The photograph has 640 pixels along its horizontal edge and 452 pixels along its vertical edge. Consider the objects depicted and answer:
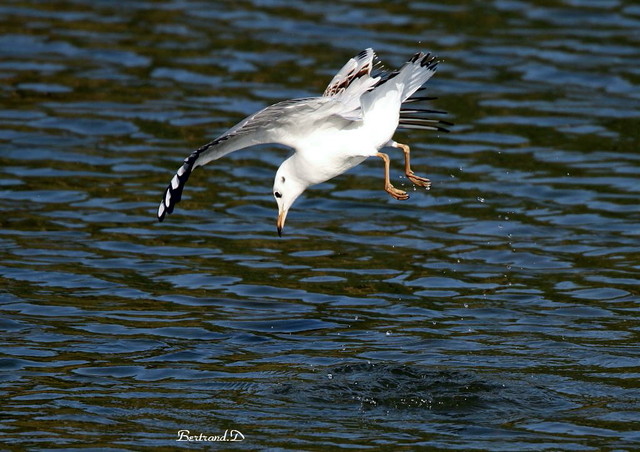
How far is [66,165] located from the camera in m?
13.9

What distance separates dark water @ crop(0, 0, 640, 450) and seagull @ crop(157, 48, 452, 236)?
4.11 feet

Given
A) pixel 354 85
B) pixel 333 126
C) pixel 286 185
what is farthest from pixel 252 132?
pixel 286 185

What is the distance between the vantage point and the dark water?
8.58 m

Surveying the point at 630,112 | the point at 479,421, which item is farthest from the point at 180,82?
the point at 479,421

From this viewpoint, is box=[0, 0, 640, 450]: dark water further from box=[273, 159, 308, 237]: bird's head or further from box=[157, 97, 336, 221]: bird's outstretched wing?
box=[157, 97, 336, 221]: bird's outstretched wing

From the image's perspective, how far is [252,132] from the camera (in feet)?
29.7

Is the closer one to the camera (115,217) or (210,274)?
(210,274)

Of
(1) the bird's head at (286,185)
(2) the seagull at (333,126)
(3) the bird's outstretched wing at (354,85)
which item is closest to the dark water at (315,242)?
(1) the bird's head at (286,185)

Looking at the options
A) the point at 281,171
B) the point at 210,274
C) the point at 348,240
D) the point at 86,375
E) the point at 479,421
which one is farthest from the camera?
the point at 348,240

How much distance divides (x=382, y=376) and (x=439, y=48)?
28.5 ft

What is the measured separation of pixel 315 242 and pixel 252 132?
3.28 m

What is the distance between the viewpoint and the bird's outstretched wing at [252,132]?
8781mm

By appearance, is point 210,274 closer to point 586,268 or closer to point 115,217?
point 115,217

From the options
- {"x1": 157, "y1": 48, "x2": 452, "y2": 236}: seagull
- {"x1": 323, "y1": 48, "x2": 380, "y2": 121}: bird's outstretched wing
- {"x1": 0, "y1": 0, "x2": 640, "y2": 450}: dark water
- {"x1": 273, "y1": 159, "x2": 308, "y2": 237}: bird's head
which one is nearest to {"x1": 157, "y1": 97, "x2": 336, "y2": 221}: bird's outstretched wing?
{"x1": 157, "y1": 48, "x2": 452, "y2": 236}: seagull
